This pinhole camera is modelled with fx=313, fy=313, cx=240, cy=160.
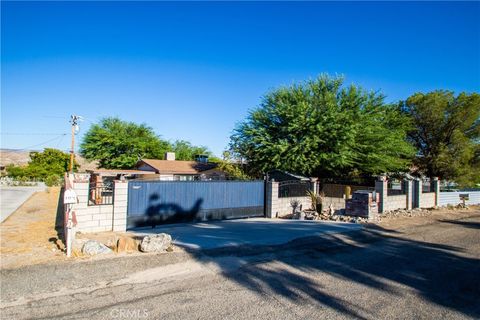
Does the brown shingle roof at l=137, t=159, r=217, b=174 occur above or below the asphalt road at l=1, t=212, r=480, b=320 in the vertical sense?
above

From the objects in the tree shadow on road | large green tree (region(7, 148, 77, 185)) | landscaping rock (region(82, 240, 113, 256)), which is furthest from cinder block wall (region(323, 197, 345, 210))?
large green tree (region(7, 148, 77, 185))

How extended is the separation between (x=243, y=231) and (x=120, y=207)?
4.44 meters

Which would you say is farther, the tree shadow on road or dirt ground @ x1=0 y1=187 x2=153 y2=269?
dirt ground @ x1=0 y1=187 x2=153 y2=269

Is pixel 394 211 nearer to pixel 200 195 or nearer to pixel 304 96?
pixel 304 96

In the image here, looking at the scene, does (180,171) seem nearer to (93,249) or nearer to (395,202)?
(395,202)

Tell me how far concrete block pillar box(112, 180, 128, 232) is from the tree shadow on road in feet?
13.6

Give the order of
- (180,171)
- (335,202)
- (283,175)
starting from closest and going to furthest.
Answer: (335,202) → (283,175) → (180,171)

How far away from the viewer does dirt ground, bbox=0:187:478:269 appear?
734cm

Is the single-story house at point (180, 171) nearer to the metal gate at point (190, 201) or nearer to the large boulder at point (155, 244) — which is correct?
the metal gate at point (190, 201)

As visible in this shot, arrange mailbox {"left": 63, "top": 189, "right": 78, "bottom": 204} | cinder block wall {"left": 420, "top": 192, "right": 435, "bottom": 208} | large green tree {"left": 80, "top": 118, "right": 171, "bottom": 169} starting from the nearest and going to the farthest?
1. mailbox {"left": 63, "top": 189, "right": 78, "bottom": 204}
2. cinder block wall {"left": 420, "top": 192, "right": 435, "bottom": 208}
3. large green tree {"left": 80, "top": 118, "right": 171, "bottom": 169}

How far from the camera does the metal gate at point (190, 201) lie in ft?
38.2

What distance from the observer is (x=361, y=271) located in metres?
7.19

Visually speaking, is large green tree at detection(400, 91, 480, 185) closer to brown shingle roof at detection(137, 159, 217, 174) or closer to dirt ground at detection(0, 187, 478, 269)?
dirt ground at detection(0, 187, 478, 269)
